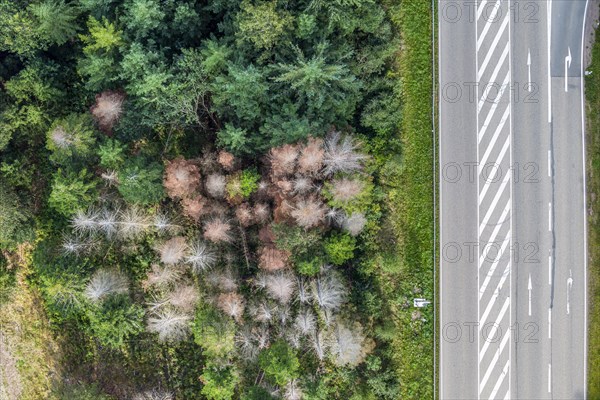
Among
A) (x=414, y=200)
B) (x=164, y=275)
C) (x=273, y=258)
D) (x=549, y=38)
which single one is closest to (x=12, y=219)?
(x=164, y=275)

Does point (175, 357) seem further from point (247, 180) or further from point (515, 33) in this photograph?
point (515, 33)

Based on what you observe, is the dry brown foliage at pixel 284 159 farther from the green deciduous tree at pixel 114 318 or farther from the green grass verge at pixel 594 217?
the green grass verge at pixel 594 217

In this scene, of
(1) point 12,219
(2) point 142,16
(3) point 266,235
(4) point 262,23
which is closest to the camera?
(4) point 262,23

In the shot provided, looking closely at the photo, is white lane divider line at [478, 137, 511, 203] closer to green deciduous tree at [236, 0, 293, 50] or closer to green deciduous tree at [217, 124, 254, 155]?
green deciduous tree at [217, 124, 254, 155]

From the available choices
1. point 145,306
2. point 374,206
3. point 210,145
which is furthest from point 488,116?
point 145,306

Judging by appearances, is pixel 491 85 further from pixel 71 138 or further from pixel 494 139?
pixel 71 138

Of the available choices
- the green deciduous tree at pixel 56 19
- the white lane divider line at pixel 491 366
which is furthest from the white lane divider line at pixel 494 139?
the green deciduous tree at pixel 56 19
